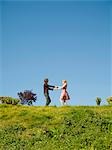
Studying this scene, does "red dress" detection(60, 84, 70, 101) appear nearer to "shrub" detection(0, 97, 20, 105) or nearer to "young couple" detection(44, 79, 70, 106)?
"young couple" detection(44, 79, 70, 106)

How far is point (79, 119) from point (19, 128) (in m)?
3.15

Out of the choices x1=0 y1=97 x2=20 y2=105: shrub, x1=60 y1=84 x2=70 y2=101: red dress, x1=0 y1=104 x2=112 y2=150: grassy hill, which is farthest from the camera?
x1=0 y1=97 x2=20 y2=105: shrub

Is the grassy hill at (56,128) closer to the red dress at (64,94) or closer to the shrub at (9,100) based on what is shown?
the red dress at (64,94)

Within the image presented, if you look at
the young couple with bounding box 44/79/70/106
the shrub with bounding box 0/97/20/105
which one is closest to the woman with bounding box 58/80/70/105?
the young couple with bounding box 44/79/70/106

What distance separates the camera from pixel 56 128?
93.6 feet

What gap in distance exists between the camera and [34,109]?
32.5 metres

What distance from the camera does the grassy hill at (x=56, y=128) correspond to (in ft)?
86.7

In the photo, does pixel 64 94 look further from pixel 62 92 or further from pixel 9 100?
pixel 9 100

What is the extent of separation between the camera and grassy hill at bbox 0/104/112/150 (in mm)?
26422

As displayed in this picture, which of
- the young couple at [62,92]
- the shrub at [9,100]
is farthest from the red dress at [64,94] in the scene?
the shrub at [9,100]

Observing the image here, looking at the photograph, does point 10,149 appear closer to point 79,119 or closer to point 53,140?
point 53,140

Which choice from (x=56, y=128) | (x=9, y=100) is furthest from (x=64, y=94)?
(x=56, y=128)

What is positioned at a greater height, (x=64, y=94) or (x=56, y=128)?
(x=64, y=94)

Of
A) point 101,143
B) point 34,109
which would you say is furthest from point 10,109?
point 101,143
